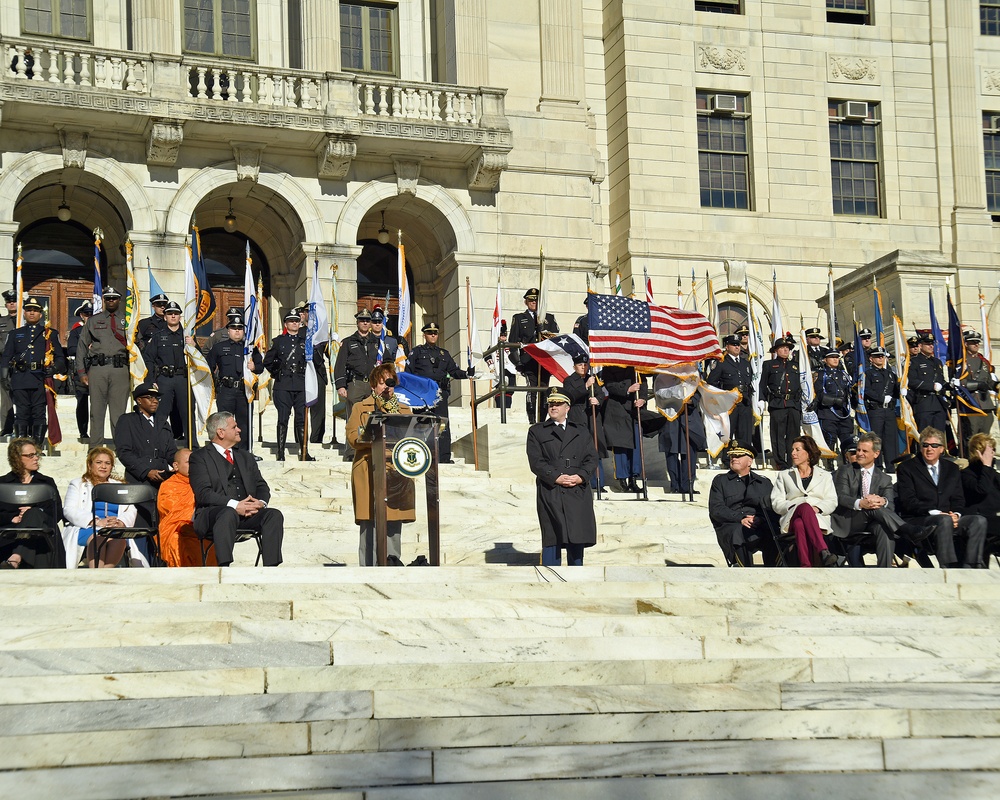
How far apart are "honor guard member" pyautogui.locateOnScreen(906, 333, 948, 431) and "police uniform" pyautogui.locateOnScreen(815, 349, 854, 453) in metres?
0.93

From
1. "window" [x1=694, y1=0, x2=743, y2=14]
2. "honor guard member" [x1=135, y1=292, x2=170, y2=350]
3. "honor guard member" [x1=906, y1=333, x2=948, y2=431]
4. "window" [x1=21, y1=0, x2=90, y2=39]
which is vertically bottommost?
"honor guard member" [x1=906, y1=333, x2=948, y2=431]

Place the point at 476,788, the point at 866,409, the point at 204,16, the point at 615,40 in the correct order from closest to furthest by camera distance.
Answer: the point at 476,788 < the point at 866,409 < the point at 204,16 < the point at 615,40

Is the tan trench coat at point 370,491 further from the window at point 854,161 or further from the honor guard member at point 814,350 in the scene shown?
the window at point 854,161

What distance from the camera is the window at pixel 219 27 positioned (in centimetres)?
2528

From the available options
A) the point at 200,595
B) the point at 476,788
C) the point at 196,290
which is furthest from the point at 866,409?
the point at 476,788

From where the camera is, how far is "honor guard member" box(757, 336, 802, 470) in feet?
59.7

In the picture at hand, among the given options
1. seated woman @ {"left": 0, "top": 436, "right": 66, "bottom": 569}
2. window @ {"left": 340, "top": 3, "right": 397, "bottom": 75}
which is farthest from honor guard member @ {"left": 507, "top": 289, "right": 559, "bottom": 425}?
window @ {"left": 340, "top": 3, "right": 397, "bottom": 75}

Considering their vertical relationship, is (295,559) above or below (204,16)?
below

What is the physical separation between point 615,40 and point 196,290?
13763 mm

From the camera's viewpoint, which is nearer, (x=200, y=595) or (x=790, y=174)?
(x=200, y=595)

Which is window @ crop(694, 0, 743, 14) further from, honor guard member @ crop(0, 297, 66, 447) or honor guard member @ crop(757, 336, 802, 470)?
honor guard member @ crop(0, 297, 66, 447)

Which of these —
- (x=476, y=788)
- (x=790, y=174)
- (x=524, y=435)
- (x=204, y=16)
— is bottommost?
(x=476, y=788)

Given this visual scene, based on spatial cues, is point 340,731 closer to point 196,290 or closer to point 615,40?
point 196,290

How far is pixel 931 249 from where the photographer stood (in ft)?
96.6
